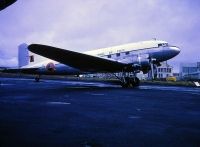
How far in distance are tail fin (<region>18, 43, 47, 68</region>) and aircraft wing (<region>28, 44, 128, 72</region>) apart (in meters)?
7.15

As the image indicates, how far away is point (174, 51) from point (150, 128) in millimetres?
19839

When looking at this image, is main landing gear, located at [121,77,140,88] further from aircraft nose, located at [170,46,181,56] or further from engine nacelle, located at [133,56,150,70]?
aircraft nose, located at [170,46,181,56]

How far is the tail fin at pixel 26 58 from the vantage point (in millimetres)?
31616

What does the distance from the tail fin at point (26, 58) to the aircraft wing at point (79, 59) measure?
7145 mm

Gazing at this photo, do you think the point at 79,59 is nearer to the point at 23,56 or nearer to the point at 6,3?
the point at 23,56

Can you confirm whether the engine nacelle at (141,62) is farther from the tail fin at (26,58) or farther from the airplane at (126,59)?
the tail fin at (26,58)

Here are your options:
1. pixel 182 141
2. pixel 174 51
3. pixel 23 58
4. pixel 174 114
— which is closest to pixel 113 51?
pixel 174 51

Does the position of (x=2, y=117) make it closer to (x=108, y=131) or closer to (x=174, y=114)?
(x=108, y=131)

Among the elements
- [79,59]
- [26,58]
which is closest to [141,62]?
[79,59]

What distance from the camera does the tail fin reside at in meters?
31.6

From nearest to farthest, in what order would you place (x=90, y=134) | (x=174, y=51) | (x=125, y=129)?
(x=90, y=134) < (x=125, y=129) < (x=174, y=51)

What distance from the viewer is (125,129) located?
6.73m

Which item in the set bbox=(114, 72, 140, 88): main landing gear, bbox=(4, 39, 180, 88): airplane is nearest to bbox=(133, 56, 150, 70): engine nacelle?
bbox=(4, 39, 180, 88): airplane

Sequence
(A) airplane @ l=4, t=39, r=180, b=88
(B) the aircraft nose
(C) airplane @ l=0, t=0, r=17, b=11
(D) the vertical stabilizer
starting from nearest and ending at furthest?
(C) airplane @ l=0, t=0, r=17, b=11
(A) airplane @ l=4, t=39, r=180, b=88
(B) the aircraft nose
(D) the vertical stabilizer
